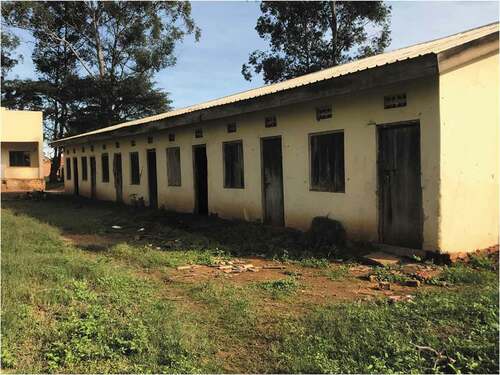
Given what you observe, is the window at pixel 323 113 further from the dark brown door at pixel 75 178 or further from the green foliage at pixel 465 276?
the dark brown door at pixel 75 178

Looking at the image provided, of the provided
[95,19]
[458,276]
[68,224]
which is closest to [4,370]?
[458,276]

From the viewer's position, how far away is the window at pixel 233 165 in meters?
11.2

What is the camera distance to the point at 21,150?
95.9ft

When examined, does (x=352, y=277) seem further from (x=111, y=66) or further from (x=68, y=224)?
(x=111, y=66)

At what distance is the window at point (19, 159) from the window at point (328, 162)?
2538cm

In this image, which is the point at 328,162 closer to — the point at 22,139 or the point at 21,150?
the point at 22,139

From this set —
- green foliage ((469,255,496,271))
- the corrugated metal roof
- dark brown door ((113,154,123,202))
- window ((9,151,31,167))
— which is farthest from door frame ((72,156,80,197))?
green foliage ((469,255,496,271))

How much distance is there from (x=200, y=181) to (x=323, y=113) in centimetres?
547

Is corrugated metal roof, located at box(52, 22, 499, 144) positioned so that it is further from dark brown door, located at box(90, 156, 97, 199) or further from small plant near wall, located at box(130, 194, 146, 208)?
dark brown door, located at box(90, 156, 97, 199)

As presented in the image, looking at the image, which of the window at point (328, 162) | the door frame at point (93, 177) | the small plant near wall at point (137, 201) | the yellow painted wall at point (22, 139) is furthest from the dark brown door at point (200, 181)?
the yellow painted wall at point (22, 139)

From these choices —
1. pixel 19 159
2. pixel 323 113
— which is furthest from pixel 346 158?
pixel 19 159

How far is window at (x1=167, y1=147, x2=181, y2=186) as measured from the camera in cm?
1399

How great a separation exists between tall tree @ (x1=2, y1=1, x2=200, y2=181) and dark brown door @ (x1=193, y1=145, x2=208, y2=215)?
70.5 feet

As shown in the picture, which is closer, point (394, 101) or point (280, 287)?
point (280, 287)
